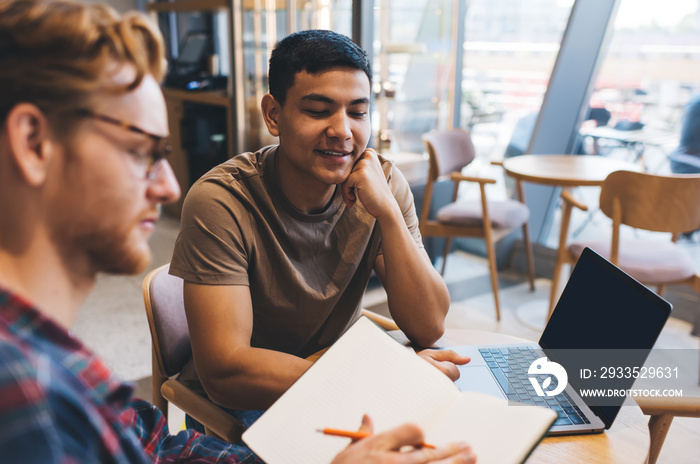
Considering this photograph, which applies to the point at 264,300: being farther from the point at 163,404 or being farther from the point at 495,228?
the point at 495,228

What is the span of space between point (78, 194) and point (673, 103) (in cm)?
370

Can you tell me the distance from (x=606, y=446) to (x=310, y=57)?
100cm

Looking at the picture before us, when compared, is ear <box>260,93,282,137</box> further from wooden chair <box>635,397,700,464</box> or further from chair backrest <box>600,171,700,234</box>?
chair backrest <box>600,171,700,234</box>

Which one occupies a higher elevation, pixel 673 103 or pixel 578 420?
pixel 673 103

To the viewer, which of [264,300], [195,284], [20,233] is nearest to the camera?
[20,233]

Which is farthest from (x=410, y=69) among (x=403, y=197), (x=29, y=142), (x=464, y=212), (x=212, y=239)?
(x=29, y=142)

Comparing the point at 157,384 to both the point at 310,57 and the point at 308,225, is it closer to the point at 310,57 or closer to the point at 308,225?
the point at 308,225

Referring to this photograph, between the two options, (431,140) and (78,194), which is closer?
(78,194)

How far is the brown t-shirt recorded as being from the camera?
1184mm

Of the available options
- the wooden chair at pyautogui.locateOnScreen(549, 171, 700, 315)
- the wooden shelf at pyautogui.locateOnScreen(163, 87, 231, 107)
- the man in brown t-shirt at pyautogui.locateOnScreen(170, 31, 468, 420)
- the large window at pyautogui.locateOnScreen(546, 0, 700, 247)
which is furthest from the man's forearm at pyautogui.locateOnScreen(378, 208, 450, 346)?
the wooden shelf at pyautogui.locateOnScreen(163, 87, 231, 107)

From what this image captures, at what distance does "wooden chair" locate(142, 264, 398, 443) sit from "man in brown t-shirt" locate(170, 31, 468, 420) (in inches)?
2.6

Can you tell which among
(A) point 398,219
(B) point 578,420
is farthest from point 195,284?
(B) point 578,420

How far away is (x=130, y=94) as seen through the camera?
2.06ft

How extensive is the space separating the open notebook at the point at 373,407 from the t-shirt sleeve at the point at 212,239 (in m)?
0.40
